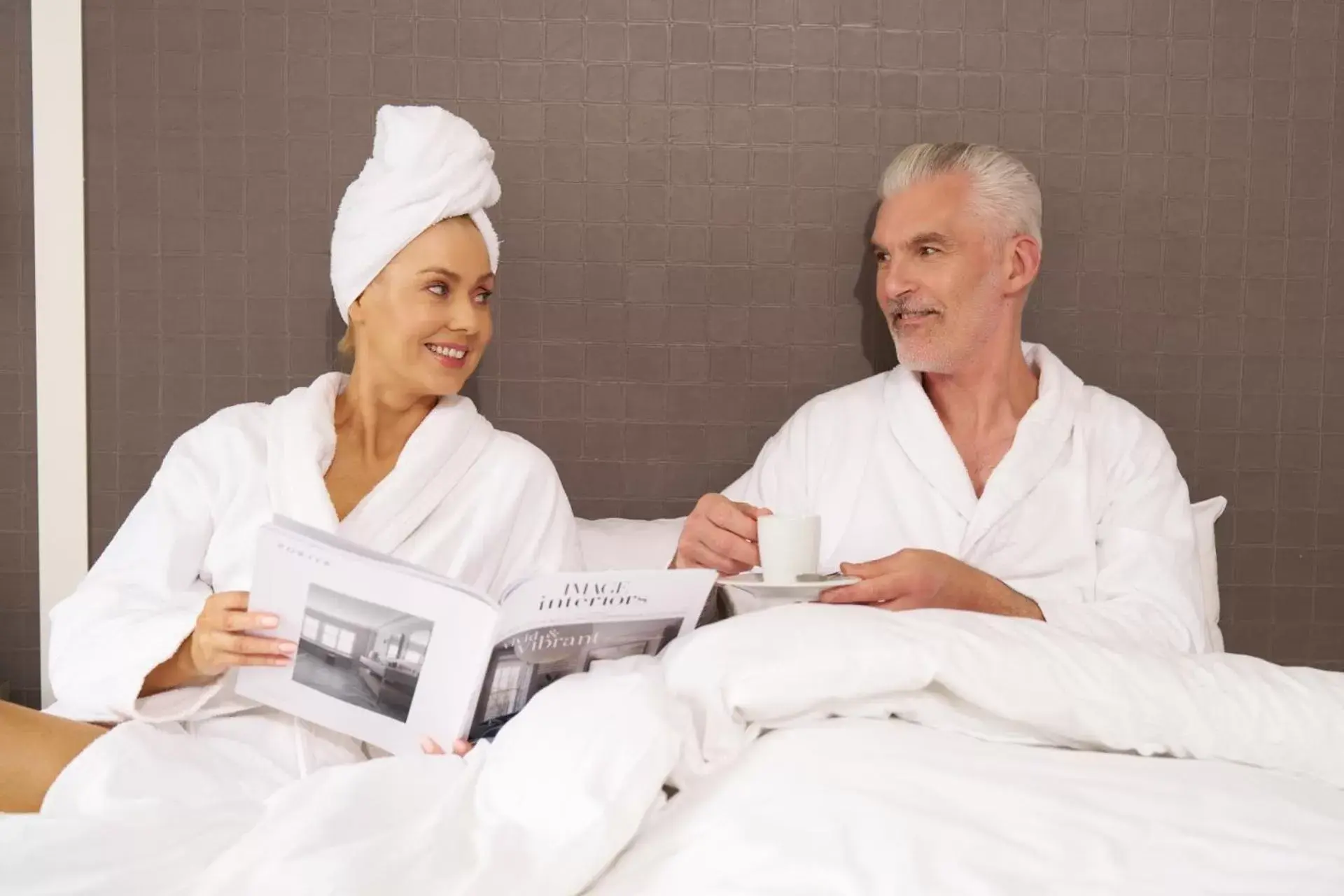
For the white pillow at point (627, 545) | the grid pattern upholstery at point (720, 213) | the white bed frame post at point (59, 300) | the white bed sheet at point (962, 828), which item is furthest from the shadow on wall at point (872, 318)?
the white bed frame post at point (59, 300)

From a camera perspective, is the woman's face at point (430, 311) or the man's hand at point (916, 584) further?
the woman's face at point (430, 311)

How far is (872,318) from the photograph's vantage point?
2.30m

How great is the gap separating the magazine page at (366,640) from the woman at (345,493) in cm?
4

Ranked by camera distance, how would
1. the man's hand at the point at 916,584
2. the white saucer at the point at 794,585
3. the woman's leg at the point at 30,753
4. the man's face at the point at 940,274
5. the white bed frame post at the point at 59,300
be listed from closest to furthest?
the woman's leg at the point at 30,753 → the white saucer at the point at 794,585 → the man's hand at the point at 916,584 → the man's face at the point at 940,274 → the white bed frame post at the point at 59,300

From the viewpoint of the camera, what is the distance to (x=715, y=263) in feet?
7.48

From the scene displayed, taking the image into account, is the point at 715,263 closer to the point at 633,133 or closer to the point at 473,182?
the point at 633,133

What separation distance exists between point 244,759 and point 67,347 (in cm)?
103

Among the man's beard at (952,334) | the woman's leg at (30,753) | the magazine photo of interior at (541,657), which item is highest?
the man's beard at (952,334)

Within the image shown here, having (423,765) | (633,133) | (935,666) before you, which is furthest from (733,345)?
(423,765)

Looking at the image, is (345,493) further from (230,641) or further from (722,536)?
(722,536)

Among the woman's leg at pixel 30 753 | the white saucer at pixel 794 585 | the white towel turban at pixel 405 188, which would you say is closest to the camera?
the woman's leg at pixel 30 753

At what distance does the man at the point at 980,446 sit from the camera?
1992 mm

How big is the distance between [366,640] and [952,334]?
112cm

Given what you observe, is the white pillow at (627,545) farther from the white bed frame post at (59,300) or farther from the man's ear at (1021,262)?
the white bed frame post at (59,300)
